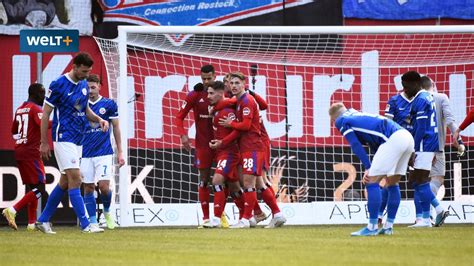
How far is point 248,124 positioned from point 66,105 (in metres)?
2.54

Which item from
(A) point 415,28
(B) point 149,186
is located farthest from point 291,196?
(A) point 415,28

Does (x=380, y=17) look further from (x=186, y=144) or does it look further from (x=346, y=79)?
(x=186, y=144)

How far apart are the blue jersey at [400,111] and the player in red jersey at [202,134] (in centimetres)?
236

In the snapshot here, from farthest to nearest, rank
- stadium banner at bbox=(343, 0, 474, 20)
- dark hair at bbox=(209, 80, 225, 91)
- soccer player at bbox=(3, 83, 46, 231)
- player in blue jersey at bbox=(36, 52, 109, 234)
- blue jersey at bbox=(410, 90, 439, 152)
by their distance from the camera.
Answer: stadium banner at bbox=(343, 0, 474, 20)
soccer player at bbox=(3, 83, 46, 231)
dark hair at bbox=(209, 80, 225, 91)
blue jersey at bbox=(410, 90, 439, 152)
player in blue jersey at bbox=(36, 52, 109, 234)

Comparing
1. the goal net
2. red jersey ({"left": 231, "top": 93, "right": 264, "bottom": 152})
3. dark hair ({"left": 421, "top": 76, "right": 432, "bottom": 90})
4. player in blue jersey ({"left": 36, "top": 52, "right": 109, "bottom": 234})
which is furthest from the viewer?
the goal net

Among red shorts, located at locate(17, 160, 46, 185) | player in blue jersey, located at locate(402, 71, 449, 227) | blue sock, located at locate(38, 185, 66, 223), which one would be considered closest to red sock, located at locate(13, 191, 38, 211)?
red shorts, located at locate(17, 160, 46, 185)

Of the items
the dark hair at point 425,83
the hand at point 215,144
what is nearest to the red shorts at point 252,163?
the hand at point 215,144

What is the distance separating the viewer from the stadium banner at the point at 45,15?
58.3 ft

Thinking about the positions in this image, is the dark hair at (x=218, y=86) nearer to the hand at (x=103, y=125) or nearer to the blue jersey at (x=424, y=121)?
the hand at (x=103, y=125)

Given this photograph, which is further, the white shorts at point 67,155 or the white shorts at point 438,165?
the white shorts at point 438,165

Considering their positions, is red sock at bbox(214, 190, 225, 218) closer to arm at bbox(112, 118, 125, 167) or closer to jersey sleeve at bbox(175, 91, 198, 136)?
jersey sleeve at bbox(175, 91, 198, 136)

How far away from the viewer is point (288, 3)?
18266 millimetres

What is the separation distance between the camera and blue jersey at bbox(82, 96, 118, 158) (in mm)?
14844

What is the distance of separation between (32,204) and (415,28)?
19.0 feet
